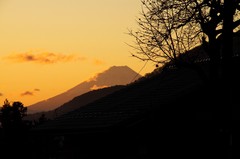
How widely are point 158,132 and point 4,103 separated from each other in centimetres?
1970

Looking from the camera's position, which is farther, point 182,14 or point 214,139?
point 214,139

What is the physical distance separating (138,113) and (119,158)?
6.15 feet

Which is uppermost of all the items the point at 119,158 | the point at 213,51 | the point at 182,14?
the point at 182,14

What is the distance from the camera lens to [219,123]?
44.5ft

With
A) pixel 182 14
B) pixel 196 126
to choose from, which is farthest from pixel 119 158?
pixel 182 14

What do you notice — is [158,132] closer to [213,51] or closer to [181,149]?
[181,149]

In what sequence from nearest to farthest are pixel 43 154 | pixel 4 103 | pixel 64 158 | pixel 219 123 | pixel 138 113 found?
pixel 219 123, pixel 138 113, pixel 64 158, pixel 43 154, pixel 4 103

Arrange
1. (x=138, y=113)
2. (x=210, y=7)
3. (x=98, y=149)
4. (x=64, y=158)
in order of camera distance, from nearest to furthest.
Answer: (x=210, y=7), (x=138, y=113), (x=98, y=149), (x=64, y=158)


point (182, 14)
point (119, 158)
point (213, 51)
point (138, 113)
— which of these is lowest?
point (119, 158)

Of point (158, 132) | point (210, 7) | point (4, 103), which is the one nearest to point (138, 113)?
point (158, 132)

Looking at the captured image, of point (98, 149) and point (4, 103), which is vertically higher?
point (4, 103)

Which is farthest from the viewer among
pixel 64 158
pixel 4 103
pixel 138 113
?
pixel 4 103

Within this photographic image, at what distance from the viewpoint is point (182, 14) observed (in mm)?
15961

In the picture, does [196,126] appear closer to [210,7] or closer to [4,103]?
[210,7]
